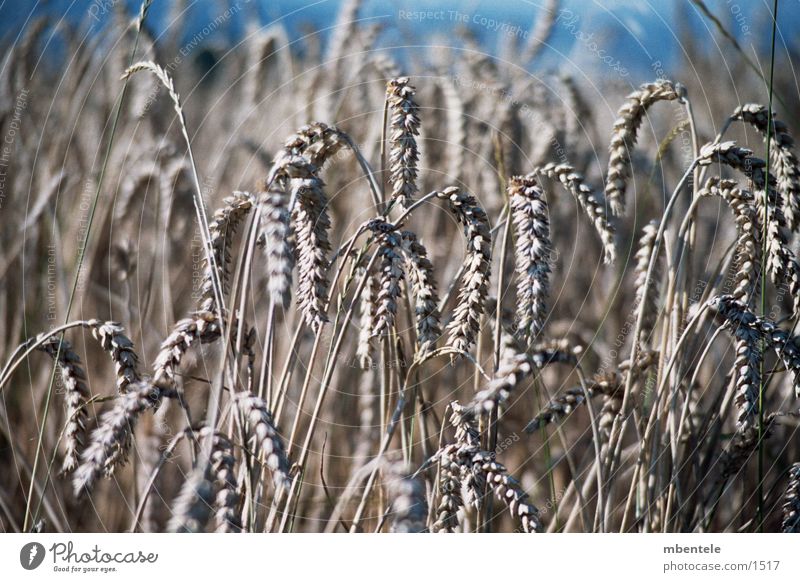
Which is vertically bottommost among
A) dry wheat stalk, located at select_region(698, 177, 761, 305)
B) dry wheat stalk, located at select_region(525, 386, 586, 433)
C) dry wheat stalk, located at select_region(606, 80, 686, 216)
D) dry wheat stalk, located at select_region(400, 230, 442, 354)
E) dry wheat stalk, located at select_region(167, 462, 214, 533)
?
dry wheat stalk, located at select_region(167, 462, 214, 533)

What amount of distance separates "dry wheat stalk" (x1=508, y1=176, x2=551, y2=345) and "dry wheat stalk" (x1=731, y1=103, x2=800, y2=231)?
1.26 ft

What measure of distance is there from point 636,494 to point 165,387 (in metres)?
0.74

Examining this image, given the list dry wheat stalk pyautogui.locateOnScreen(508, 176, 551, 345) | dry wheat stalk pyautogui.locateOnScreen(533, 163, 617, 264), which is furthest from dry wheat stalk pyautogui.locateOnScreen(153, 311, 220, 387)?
dry wheat stalk pyautogui.locateOnScreen(533, 163, 617, 264)

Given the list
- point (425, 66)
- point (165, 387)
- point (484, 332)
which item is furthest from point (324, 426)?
point (425, 66)

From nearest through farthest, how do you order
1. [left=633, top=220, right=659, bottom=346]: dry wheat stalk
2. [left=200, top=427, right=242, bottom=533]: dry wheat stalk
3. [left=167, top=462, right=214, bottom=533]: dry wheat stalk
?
[left=167, top=462, right=214, bottom=533]: dry wheat stalk → [left=200, top=427, right=242, bottom=533]: dry wheat stalk → [left=633, top=220, right=659, bottom=346]: dry wheat stalk

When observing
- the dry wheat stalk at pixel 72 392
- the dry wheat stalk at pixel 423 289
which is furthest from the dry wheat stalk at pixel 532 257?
the dry wheat stalk at pixel 72 392

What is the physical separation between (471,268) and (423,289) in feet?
0.22

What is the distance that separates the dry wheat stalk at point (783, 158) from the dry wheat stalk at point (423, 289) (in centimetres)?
53

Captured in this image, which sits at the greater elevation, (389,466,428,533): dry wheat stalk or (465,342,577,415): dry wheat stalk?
(465,342,577,415): dry wheat stalk

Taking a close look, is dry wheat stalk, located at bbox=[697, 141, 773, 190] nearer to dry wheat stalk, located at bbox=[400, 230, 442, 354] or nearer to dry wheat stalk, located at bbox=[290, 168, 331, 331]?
dry wheat stalk, located at bbox=[400, 230, 442, 354]

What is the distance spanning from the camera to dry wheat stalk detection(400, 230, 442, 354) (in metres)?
0.95

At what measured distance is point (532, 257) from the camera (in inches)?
36.6

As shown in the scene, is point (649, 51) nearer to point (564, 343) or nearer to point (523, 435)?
point (564, 343)

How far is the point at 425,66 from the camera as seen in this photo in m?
1.42
